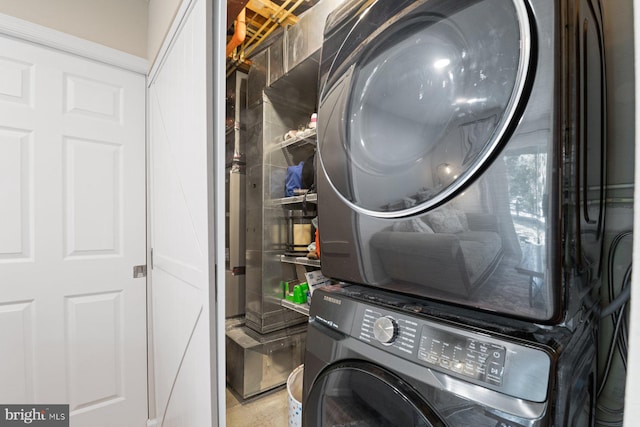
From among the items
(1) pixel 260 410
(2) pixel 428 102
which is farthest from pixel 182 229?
(1) pixel 260 410

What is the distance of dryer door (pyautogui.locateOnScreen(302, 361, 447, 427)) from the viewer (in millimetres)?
537

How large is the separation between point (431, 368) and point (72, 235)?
204 centimetres

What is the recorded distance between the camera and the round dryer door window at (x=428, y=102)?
47cm

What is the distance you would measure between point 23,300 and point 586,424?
7.72 ft

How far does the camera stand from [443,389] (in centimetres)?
49

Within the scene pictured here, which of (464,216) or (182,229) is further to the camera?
(182,229)

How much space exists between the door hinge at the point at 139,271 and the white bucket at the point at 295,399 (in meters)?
1.17

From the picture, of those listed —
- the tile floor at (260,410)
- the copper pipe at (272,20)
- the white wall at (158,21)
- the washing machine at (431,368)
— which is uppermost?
the copper pipe at (272,20)

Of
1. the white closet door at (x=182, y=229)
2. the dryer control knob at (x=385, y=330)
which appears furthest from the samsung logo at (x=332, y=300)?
the white closet door at (x=182, y=229)

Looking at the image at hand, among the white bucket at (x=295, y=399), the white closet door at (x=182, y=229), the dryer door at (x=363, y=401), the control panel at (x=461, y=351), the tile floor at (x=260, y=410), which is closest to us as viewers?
the control panel at (x=461, y=351)

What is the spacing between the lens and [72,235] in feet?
5.66

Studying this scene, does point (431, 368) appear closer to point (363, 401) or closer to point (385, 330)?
point (385, 330)

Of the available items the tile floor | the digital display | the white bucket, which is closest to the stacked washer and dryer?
the digital display

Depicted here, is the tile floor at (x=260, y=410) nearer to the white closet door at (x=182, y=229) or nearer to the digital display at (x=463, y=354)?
the white closet door at (x=182, y=229)
